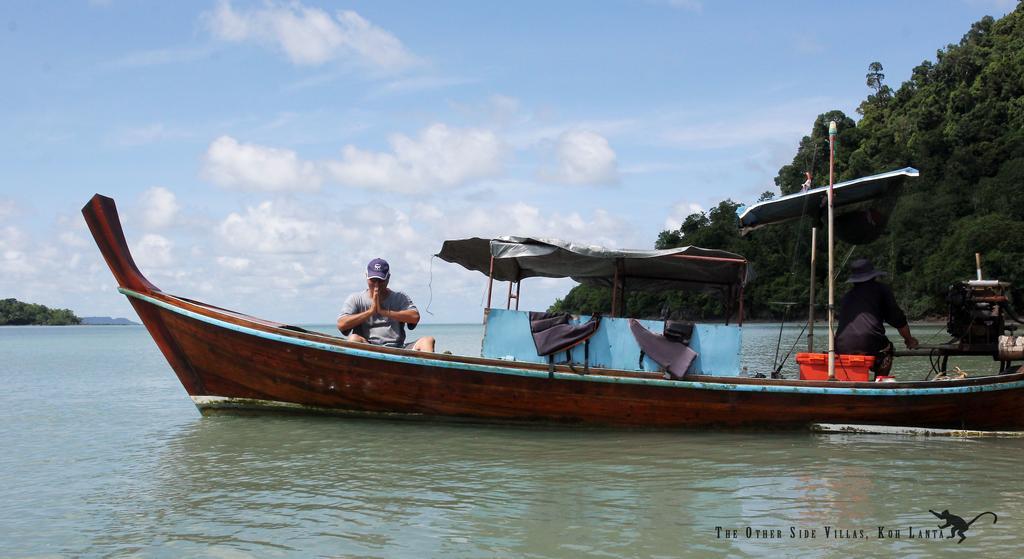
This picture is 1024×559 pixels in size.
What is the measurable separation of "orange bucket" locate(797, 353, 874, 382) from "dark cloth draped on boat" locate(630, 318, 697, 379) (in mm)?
1460

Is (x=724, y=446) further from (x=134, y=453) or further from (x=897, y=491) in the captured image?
(x=134, y=453)

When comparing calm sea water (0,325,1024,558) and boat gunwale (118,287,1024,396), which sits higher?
boat gunwale (118,287,1024,396)

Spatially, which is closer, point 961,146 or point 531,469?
point 531,469

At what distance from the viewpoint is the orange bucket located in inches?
358

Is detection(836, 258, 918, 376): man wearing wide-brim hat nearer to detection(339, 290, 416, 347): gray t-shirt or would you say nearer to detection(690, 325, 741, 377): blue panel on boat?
detection(690, 325, 741, 377): blue panel on boat

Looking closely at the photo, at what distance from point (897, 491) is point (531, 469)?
299 cm

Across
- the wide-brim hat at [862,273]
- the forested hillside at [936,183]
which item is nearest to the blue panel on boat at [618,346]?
the wide-brim hat at [862,273]

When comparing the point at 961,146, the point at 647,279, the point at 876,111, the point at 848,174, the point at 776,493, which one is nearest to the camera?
the point at 776,493

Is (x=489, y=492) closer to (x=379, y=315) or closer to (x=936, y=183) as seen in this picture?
(x=379, y=315)

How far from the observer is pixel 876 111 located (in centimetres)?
7912

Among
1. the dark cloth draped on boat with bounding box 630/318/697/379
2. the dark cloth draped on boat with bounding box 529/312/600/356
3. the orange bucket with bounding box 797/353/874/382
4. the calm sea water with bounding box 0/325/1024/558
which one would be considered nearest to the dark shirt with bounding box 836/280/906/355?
the orange bucket with bounding box 797/353/874/382

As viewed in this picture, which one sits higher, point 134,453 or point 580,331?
point 580,331

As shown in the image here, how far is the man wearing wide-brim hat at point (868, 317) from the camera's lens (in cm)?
908

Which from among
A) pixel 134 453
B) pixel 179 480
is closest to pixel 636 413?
pixel 179 480
